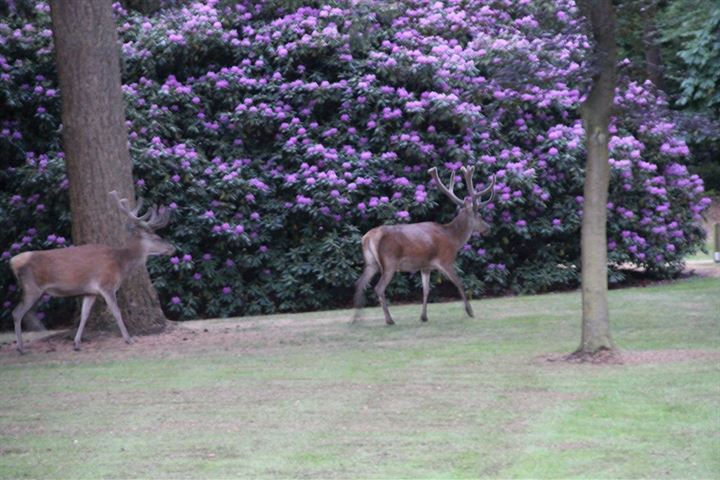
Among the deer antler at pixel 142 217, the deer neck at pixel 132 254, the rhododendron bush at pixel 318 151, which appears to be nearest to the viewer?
the deer neck at pixel 132 254

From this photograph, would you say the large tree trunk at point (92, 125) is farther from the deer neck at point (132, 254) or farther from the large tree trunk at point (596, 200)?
the large tree trunk at point (596, 200)

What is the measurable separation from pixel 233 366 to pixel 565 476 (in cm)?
544

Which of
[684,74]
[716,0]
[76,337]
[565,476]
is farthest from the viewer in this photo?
[684,74]

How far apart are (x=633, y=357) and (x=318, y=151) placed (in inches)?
343

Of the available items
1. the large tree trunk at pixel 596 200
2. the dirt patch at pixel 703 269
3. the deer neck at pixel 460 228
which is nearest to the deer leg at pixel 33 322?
the deer neck at pixel 460 228

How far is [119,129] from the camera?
15.1m

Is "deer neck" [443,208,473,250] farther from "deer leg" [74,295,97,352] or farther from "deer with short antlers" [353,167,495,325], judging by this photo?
"deer leg" [74,295,97,352]

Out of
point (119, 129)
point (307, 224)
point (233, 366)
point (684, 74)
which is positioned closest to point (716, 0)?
point (233, 366)

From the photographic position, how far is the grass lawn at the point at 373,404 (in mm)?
8055

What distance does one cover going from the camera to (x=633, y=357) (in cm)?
1173

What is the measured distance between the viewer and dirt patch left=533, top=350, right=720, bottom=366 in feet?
37.7

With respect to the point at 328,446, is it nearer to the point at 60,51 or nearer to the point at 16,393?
the point at 16,393

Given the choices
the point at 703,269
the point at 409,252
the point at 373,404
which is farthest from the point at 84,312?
the point at 703,269

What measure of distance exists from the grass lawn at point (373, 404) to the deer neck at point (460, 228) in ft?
5.13
